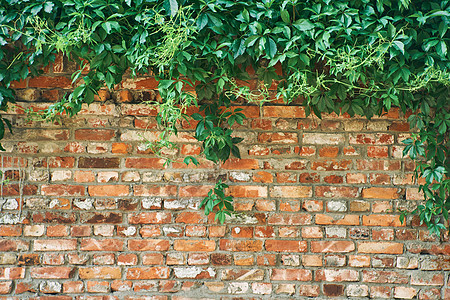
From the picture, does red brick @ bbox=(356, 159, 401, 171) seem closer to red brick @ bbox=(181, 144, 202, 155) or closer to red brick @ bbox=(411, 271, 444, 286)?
red brick @ bbox=(411, 271, 444, 286)

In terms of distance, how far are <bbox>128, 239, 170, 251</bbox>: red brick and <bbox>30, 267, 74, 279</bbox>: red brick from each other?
34cm

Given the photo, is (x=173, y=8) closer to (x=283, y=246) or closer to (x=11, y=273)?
(x=283, y=246)

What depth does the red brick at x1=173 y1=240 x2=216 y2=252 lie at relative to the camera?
183cm

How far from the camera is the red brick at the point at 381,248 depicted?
1829mm

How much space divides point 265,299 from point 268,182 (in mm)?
606

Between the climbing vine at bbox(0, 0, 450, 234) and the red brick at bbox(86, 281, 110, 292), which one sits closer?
the climbing vine at bbox(0, 0, 450, 234)

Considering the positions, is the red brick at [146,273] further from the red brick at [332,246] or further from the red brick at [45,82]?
the red brick at [45,82]

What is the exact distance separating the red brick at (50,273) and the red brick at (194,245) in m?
0.57

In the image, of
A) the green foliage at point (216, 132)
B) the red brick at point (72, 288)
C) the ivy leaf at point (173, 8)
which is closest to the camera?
the ivy leaf at point (173, 8)

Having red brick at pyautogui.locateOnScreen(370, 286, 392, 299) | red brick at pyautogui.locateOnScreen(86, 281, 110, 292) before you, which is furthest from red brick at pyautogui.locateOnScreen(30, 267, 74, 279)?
red brick at pyautogui.locateOnScreen(370, 286, 392, 299)

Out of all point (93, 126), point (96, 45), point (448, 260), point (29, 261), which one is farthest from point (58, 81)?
point (448, 260)

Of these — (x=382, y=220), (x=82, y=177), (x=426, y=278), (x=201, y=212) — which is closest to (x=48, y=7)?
(x=82, y=177)

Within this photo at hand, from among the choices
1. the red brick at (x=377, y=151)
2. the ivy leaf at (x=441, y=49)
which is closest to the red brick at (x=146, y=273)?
the red brick at (x=377, y=151)

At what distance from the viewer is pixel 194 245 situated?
183 cm
